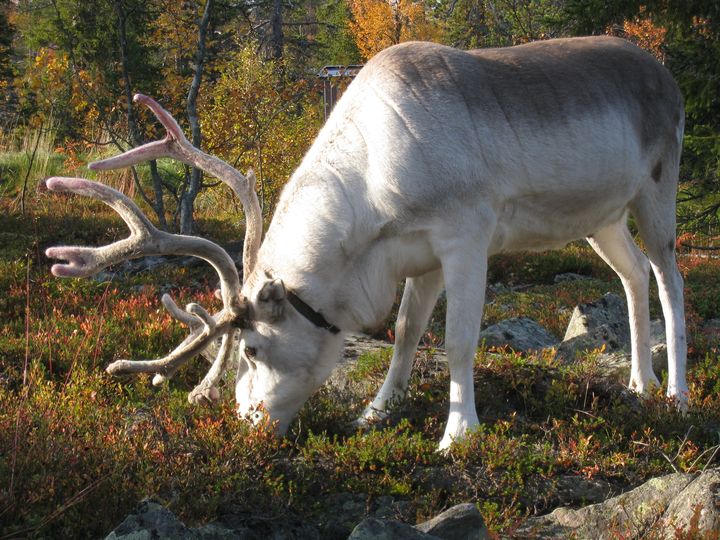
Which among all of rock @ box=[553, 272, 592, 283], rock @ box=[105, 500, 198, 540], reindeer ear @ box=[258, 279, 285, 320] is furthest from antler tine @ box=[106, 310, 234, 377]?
rock @ box=[553, 272, 592, 283]

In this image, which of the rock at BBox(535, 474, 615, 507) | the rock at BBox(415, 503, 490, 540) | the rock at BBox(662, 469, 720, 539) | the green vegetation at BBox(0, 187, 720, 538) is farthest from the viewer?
the rock at BBox(535, 474, 615, 507)

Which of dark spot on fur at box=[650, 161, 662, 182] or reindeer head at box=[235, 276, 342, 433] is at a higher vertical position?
dark spot on fur at box=[650, 161, 662, 182]

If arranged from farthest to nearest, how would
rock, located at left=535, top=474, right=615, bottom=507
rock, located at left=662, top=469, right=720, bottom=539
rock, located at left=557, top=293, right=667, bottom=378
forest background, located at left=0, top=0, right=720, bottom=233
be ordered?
forest background, located at left=0, top=0, right=720, bottom=233 → rock, located at left=557, top=293, right=667, bottom=378 → rock, located at left=535, top=474, right=615, bottom=507 → rock, located at left=662, top=469, right=720, bottom=539

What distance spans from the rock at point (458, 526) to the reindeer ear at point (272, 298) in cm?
167

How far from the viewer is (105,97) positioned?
14672 mm

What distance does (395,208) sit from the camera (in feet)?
15.8

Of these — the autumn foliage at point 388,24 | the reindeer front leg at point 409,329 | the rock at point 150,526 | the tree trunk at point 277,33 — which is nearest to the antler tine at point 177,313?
the reindeer front leg at point 409,329

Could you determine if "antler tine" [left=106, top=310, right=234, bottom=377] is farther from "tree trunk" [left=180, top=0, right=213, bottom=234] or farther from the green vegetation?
"tree trunk" [left=180, top=0, right=213, bottom=234]

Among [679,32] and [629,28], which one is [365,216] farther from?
[629,28]

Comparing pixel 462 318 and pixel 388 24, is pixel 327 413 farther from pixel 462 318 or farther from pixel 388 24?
pixel 388 24

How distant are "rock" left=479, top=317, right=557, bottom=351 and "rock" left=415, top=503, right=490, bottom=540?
12.1ft

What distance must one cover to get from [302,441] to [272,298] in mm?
947

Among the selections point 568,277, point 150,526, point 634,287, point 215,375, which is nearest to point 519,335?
point 634,287

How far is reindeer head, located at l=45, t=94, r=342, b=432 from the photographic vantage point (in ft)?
15.9
